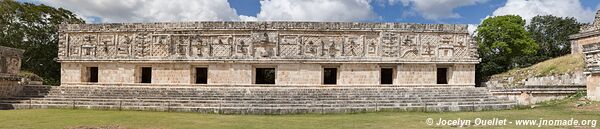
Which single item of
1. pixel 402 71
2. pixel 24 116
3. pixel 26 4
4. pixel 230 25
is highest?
pixel 26 4

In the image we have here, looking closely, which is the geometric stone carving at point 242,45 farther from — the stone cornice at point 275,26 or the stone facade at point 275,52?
the stone cornice at point 275,26

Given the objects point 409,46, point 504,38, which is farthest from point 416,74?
point 504,38

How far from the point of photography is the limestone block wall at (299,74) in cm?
1750

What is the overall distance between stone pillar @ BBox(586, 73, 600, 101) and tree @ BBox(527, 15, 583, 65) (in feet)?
76.2

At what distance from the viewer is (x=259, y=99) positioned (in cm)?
1606

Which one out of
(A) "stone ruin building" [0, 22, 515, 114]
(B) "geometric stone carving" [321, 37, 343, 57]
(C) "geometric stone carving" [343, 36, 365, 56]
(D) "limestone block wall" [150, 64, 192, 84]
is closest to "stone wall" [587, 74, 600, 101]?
(A) "stone ruin building" [0, 22, 515, 114]

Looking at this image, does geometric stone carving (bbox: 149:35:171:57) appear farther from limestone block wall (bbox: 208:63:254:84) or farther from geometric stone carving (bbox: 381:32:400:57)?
geometric stone carving (bbox: 381:32:400:57)

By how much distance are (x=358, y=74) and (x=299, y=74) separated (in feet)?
7.36

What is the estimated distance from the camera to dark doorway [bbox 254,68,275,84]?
21.5 metres

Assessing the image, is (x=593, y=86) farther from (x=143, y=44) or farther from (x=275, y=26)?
(x=143, y=44)

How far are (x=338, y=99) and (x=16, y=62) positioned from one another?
39.8ft

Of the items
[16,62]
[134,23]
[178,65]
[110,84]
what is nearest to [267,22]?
[178,65]

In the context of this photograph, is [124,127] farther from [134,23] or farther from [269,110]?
[134,23]

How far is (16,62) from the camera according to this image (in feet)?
57.8
